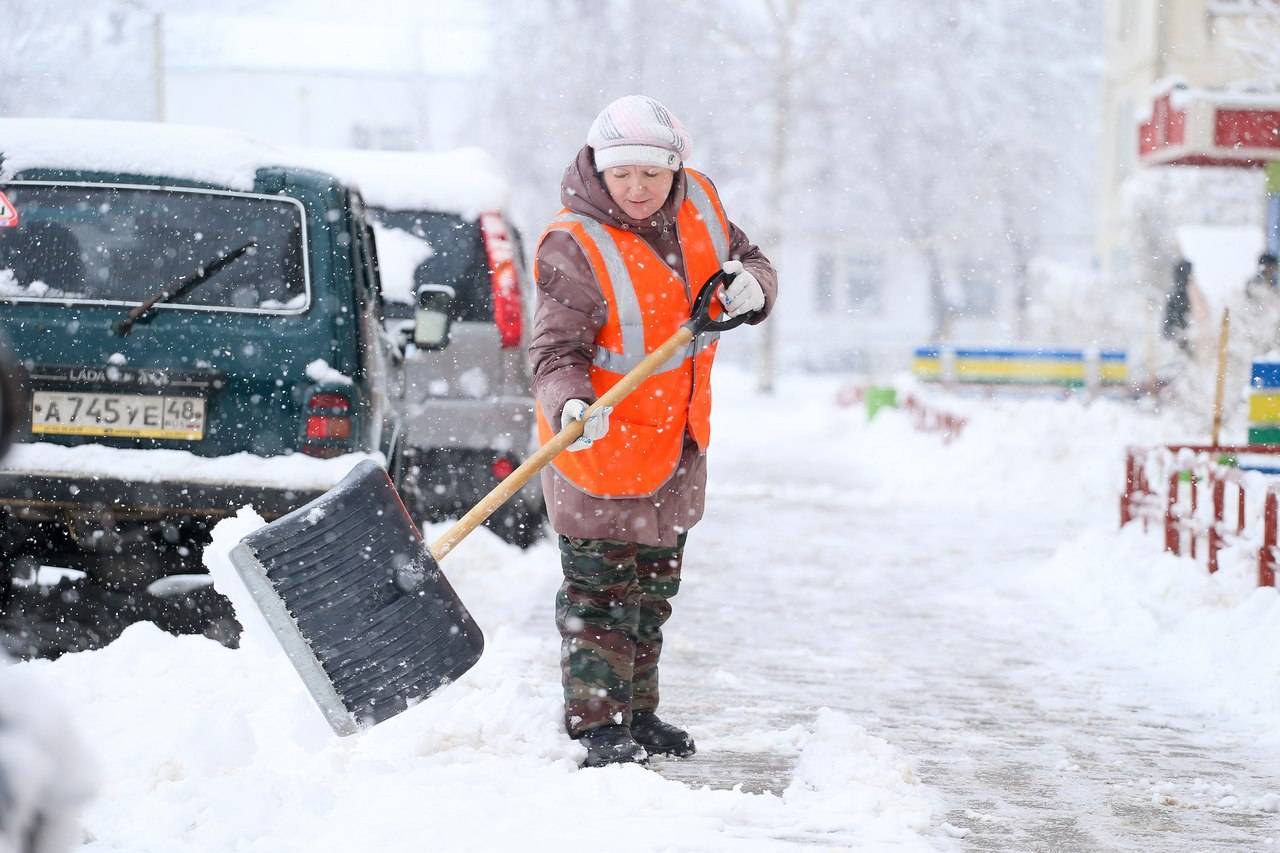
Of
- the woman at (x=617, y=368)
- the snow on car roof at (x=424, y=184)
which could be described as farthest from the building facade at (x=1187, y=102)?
the woman at (x=617, y=368)

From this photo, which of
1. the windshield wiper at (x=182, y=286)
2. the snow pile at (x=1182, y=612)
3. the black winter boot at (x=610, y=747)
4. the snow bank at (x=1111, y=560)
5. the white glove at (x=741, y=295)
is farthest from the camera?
the snow bank at (x=1111, y=560)

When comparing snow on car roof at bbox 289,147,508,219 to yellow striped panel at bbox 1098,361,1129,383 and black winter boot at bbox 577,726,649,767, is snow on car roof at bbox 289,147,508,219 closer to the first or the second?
black winter boot at bbox 577,726,649,767

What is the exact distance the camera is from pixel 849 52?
3934 centimetres

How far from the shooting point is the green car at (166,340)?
550 centimetres

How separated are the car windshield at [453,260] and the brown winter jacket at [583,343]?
11.9 ft

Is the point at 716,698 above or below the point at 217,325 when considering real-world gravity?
below

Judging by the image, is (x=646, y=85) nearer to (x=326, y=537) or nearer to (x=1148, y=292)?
(x=1148, y=292)

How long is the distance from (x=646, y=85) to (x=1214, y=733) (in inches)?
1437

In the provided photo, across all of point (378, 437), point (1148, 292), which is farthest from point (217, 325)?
point (1148, 292)

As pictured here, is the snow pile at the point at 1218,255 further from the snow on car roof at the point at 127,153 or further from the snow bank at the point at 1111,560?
the snow on car roof at the point at 127,153

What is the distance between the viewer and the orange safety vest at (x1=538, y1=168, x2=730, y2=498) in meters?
4.68

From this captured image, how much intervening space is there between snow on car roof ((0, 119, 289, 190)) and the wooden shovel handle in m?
1.87

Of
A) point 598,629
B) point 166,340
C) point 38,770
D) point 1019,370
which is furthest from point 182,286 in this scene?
point 1019,370

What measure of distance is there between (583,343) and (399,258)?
4.06 meters
